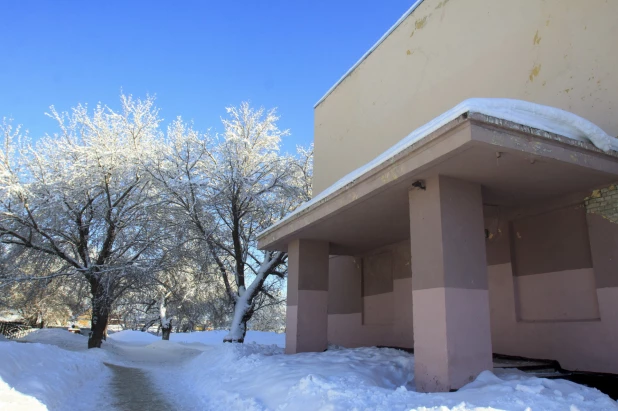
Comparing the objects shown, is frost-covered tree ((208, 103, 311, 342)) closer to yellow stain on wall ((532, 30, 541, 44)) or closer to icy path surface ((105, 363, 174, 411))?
icy path surface ((105, 363, 174, 411))

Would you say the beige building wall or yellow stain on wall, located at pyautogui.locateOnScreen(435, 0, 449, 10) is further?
yellow stain on wall, located at pyautogui.locateOnScreen(435, 0, 449, 10)

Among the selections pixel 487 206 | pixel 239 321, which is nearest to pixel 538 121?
pixel 487 206

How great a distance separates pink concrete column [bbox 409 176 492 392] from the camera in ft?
18.7

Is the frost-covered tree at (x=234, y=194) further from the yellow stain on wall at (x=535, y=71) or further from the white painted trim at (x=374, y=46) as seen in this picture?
the yellow stain on wall at (x=535, y=71)

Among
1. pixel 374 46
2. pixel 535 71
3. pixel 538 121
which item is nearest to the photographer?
pixel 538 121

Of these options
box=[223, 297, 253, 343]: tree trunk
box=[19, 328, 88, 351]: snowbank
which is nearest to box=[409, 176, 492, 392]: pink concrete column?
box=[223, 297, 253, 343]: tree trunk

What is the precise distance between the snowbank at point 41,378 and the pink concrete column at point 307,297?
169 inches

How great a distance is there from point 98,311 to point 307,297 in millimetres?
10999

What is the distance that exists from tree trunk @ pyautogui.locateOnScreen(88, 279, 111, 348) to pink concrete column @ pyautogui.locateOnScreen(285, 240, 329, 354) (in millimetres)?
9230

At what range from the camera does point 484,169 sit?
19.5 feet

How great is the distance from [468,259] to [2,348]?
26.1 feet

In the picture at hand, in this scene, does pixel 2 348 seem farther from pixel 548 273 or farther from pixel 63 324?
pixel 63 324

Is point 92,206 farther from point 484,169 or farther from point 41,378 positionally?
point 484,169

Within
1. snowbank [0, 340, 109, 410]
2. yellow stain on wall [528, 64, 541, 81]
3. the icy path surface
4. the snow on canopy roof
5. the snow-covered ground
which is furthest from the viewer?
yellow stain on wall [528, 64, 541, 81]
